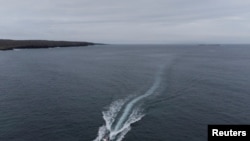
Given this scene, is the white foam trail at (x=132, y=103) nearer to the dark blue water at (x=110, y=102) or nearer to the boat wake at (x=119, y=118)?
the boat wake at (x=119, y=118)

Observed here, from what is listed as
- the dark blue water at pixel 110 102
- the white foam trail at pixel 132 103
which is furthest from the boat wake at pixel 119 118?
the dark blue water at pixel 110 102

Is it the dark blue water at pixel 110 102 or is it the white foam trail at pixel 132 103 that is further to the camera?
Answer: the white foam trail at pixel 132 103

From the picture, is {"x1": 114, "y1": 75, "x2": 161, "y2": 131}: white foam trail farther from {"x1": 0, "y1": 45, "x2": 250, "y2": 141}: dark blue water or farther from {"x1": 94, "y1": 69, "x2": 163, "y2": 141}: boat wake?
{"x1": 0, "y1": 45, "x2": 250, "y2": 141}: dark blue water

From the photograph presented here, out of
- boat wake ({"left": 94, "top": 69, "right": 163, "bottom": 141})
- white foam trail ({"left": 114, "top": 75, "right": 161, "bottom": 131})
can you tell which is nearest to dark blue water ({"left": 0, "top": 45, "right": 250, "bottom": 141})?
boat wake ({"left": 94, "top": 69, "right": 163, "bottom": 141})

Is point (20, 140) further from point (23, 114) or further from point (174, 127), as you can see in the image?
point (174, 127)

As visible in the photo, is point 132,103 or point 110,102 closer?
point 132,103

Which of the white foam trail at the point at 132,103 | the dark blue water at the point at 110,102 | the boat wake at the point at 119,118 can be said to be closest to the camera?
the boat wake at the point at 119,118

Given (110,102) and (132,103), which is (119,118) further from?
(110,102)

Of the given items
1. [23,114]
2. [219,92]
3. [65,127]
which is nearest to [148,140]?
[65,127]

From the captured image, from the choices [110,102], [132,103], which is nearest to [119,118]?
[132,103]
